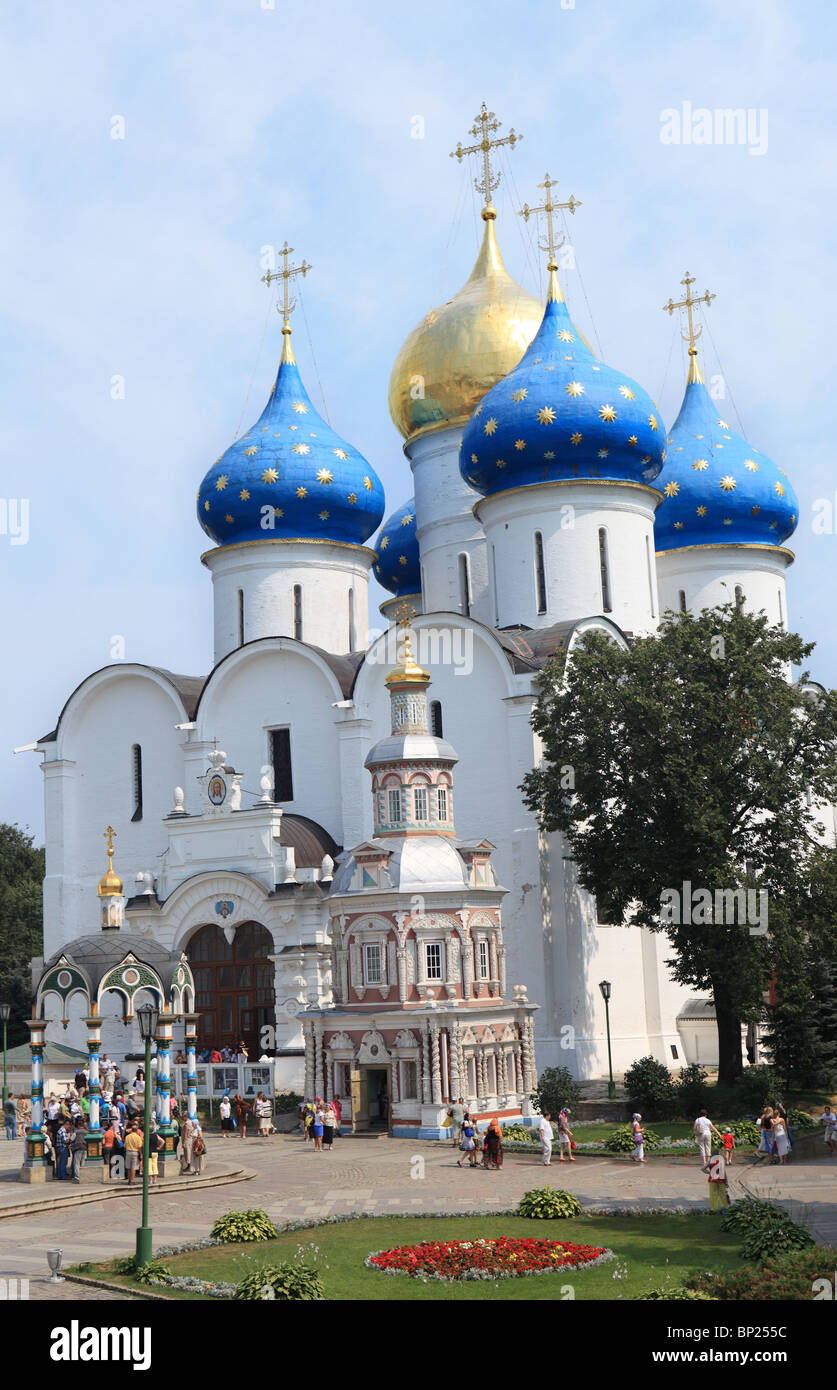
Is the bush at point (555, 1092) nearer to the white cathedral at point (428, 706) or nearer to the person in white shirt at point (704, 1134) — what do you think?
the white cathedral at point (428, 706)

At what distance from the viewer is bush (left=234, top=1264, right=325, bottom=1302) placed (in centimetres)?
1120

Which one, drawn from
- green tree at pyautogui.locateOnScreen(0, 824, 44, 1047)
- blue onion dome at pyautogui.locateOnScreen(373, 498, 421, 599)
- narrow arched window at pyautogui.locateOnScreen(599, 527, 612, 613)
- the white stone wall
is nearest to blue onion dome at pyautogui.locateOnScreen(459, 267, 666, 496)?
narrow arched window at pyautogui.locateOnScreen(599, 527, 612, 613)

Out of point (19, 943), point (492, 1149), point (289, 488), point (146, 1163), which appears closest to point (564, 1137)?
point (492, 1149)

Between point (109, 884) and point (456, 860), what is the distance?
22.9 feet

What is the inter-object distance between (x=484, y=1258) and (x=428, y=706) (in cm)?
1716

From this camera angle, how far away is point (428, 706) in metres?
29.5

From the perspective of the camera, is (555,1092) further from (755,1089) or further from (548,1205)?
(548,1205)

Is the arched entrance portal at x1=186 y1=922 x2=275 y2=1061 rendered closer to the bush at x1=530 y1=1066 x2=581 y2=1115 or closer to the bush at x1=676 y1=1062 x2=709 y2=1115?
the bush at x1=530 y1=1066 x2=581 y2=1115

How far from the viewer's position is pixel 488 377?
1384 inches

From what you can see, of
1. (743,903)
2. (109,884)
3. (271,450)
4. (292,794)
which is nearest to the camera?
(743,903)

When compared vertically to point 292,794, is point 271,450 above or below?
above
